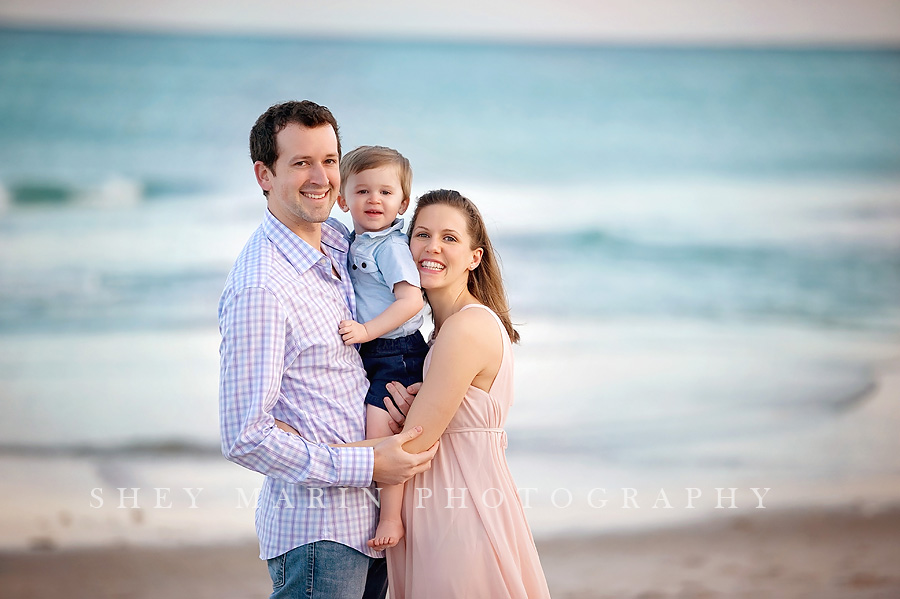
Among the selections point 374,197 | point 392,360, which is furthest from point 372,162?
point 392,360

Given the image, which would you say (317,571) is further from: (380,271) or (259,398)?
(380,271)

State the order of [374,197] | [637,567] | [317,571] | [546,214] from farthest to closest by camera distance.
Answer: [546,214]
[637,567]
[374,197]
[317,571]

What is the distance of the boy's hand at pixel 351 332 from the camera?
6.43ft

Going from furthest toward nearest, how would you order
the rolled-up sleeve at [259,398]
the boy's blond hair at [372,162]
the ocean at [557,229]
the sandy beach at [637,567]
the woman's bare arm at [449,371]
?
the ocean at [557,229] < the sandy beach at [637,567] < the boy's blond hair at [372,162] < the woman's bare arm at [449,371] < the rolled-up sleeve at [259,398]

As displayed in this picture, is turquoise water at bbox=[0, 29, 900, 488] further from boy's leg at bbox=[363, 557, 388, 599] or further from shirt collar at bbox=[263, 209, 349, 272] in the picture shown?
shirt collar at bbox=[263, 209, 349, 272]

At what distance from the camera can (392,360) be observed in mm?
2115

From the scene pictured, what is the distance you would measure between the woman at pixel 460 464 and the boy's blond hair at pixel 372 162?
20 centimetres

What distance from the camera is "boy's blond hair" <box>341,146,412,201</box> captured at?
2.31m

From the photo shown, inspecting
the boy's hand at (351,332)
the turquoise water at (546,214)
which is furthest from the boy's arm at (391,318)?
the turquoise water at (546,214)

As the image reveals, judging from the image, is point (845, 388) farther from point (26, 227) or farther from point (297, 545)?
point (26, 227)

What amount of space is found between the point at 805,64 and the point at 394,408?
6.14m

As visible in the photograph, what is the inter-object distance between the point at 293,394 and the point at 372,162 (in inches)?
28.2

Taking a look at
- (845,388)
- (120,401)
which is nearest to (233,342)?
(120,401)

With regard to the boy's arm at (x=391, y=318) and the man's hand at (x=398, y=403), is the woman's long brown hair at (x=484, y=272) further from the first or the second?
the man's hand at (x=398, y=403)
